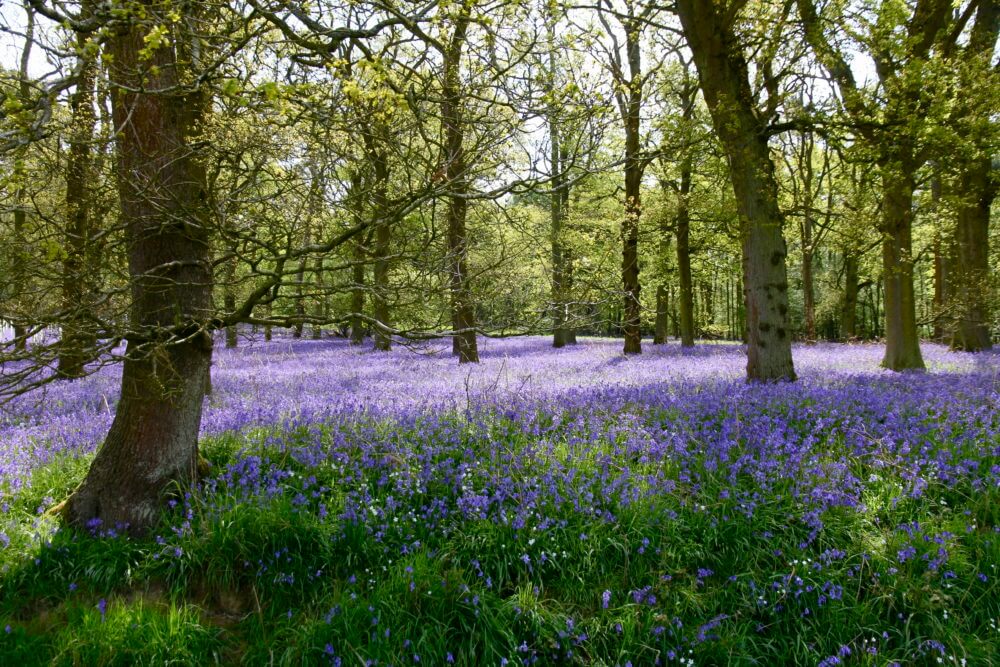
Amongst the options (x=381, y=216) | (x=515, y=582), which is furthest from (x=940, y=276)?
(x=381, y=216)

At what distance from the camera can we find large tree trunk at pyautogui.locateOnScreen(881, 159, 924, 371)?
1034 centimetres

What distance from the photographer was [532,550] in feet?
12.6

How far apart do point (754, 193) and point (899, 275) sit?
4857mm

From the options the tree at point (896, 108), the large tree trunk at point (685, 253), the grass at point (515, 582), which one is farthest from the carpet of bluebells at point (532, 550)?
the large tree trunk at point (685, 253)

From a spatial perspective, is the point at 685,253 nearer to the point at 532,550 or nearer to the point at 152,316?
the point at 532,550

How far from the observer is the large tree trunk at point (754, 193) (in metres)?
9.01

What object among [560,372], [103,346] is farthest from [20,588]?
[560,372]

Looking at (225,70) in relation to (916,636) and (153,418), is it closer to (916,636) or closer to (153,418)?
(153,418)

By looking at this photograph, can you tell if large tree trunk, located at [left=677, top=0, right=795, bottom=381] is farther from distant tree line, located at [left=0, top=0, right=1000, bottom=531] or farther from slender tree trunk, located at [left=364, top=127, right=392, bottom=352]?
slender tree trunk, located at [left=364, top=127, right=392, bottom=352]

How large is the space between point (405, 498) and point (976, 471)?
194 inches

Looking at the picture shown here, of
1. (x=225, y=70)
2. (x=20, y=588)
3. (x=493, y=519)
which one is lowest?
(x=20, y=588)

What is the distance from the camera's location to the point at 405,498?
15.1 ft

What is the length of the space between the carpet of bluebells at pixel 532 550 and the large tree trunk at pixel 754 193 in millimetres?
3171

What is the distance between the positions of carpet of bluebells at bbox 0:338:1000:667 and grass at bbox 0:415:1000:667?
0.05 feet
